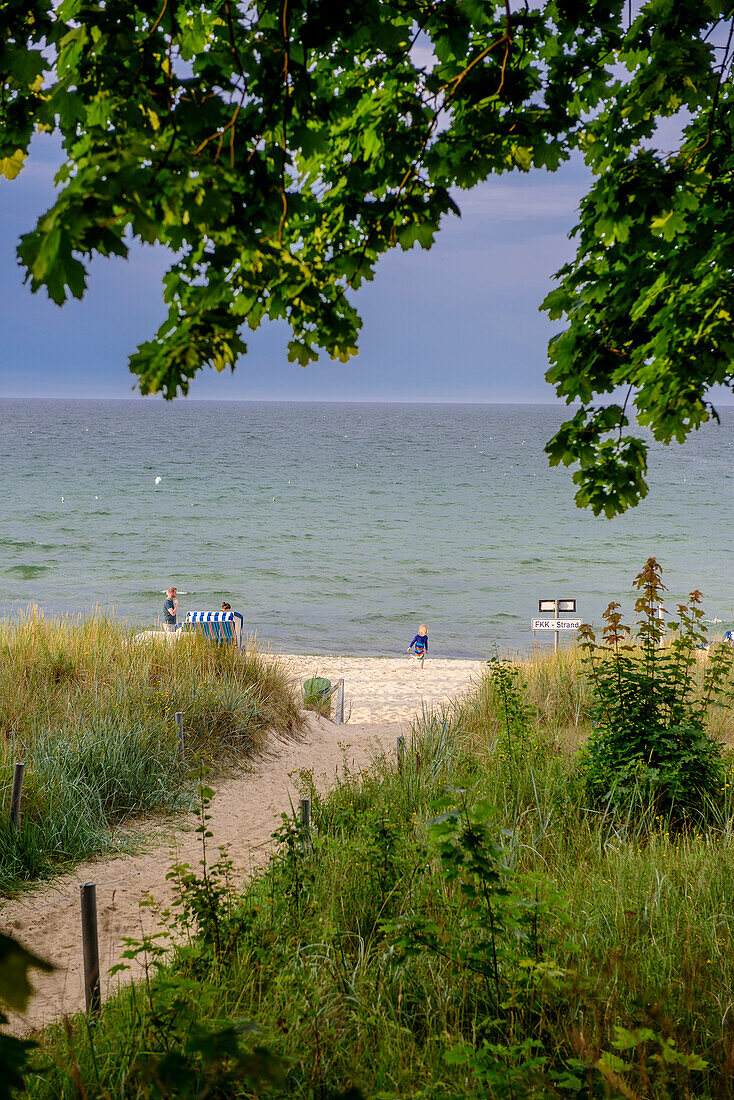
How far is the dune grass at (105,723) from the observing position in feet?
22.8

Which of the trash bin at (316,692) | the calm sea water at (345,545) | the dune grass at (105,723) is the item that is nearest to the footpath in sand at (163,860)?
the dune grass at (105,723)

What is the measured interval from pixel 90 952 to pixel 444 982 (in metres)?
1.98

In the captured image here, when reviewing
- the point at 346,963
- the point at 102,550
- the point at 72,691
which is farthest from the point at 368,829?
the point at 102,550

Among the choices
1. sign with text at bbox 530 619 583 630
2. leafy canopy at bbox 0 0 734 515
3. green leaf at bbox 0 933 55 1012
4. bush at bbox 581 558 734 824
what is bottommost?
bush at bbox 581 558 734 824

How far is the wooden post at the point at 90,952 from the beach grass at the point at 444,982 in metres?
0.15

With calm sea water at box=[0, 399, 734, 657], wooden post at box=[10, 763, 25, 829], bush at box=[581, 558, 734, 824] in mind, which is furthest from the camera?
calm sea water at box=[0, 399, 734, 657]

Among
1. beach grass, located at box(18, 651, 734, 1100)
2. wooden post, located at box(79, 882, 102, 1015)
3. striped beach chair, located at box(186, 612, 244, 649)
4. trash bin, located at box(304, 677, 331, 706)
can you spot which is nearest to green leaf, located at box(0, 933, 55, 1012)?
beach grass, located at box(18, 651, 734, 1100)

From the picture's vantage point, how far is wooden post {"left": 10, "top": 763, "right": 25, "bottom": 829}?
21.1 feet

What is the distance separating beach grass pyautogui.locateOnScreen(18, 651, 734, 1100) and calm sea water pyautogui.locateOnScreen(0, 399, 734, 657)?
17.1m

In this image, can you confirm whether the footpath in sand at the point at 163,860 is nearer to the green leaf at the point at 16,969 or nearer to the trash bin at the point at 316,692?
the green leaf at the point at 16,969

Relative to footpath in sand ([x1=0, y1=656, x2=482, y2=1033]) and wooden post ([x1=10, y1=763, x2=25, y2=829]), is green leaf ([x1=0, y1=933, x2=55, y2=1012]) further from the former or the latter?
wooden post ([x1=10, y1=763, x2=25, y2=829])

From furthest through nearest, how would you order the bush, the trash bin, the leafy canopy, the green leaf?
the trash bin
the bush
the leafy canopy
the green leaf

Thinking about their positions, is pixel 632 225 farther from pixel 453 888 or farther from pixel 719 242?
pixel 453 888

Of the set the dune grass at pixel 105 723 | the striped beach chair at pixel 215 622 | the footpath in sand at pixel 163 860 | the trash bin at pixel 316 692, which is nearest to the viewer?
the footpath in sand at pixel 163 860
